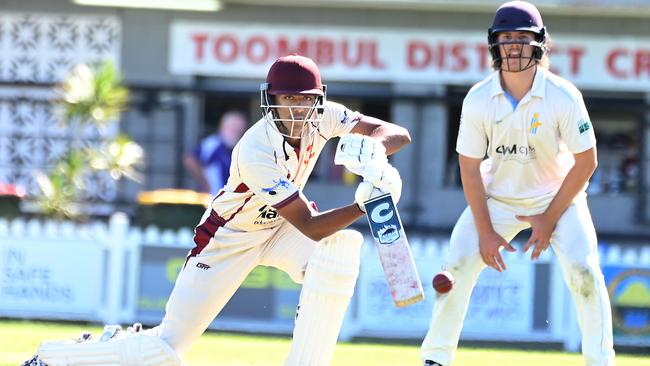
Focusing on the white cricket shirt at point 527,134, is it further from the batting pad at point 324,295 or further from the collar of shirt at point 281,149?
the batting pad at point 324,295

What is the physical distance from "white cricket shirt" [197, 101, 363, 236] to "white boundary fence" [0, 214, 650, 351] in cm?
433

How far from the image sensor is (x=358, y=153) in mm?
5387

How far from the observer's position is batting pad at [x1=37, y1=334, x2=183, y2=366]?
5715 mm

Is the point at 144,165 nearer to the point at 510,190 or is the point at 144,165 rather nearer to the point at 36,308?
the point at 36,308

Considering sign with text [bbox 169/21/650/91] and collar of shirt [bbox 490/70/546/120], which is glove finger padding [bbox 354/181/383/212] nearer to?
collar of shirt [bbox 490/70/546/120]

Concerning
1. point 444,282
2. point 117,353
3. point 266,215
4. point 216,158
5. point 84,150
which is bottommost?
point 84,150

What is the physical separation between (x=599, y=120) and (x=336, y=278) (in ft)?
32.6

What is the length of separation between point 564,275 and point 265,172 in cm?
164

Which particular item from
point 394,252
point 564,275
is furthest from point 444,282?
point 564,275

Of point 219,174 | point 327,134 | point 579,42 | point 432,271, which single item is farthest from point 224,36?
point 327,134

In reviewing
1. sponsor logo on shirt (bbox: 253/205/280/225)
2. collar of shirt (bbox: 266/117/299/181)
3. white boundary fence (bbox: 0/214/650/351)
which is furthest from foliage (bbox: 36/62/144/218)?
collar of shirt (bbox: 266/117/299/181)

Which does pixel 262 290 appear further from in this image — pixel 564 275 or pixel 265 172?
pixel 265 172

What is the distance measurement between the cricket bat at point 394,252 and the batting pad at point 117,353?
A: 1.13 meters

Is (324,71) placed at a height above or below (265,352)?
above
